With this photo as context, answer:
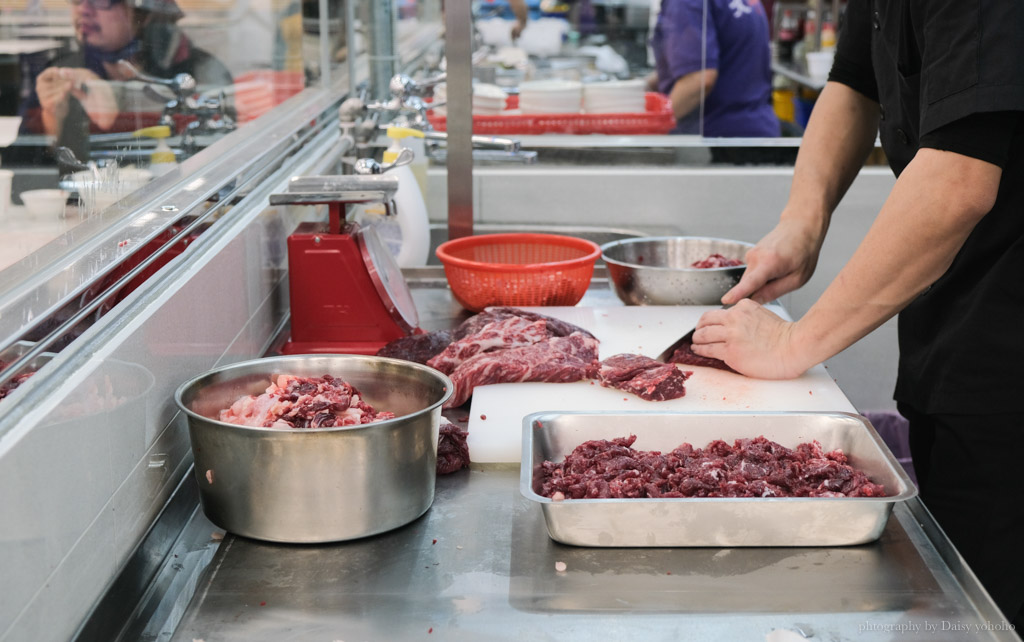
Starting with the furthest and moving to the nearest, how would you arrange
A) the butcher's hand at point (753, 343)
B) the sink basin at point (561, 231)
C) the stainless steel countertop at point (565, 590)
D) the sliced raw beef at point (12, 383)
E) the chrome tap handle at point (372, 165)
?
1. the sink basin at point (561, 231)
2. the chrome tap handle at point (372, 165)
3. the butcher's hand at point (753, 343)
4. the stainless steel countertop at point (565, 590)
5. the sliced raw beef at point (12, 383)

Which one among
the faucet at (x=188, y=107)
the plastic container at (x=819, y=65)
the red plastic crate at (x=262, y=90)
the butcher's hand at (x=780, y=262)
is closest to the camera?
the faucet at (x=188, y=107)

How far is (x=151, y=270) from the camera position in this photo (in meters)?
1.53

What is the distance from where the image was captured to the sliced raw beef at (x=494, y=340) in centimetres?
204

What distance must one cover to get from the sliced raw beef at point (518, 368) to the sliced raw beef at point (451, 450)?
248 mm

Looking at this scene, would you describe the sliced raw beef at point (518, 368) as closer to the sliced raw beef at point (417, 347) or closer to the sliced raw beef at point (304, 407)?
the sliced raw beef at point (417, 347)

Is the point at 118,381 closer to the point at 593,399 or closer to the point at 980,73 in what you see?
the point at 593,399

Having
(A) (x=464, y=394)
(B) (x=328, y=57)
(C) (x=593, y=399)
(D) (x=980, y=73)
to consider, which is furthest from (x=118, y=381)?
(B) (x=328, y=57)

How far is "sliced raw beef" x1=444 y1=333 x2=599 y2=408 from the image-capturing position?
197 centimetres

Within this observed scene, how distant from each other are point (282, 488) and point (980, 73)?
1.25 meters

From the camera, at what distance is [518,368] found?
1991 mm

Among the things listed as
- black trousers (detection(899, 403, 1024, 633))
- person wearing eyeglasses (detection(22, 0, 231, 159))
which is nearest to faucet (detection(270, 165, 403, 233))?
person wearing eyeglasses (detection(22, 0, 231, 159))

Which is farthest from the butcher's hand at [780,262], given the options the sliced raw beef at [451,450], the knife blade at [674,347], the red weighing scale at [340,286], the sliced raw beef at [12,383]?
the sliced raw beef at [12,383]

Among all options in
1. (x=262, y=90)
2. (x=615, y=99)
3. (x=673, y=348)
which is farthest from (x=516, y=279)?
(x=615, y=99)

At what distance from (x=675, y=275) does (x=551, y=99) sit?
185 centimetres
